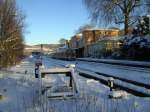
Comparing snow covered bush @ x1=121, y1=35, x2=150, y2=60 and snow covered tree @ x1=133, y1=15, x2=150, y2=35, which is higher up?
snow covered tree @ x1=133, y1=15, x2=150, y2=35

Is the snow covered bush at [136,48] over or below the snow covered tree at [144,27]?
below

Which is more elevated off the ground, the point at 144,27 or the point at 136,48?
the point at 144,27

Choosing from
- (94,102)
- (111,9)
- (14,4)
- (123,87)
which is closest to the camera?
(94,102)

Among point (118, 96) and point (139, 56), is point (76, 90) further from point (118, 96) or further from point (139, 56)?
point (139, 56)

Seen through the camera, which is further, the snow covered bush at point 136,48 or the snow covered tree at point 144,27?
the snow covered tree at point 144,27

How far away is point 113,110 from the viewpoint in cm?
904

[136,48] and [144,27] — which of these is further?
[144,27]

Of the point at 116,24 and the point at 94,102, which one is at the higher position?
the point at 116,24

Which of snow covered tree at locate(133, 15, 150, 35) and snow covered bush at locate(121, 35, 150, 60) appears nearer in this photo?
snow covered bush at locate(121, 35, 150, 60)

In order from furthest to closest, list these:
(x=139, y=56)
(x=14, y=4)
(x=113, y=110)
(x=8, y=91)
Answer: (x=139, y=56)
(x=14, y=4)
(x=8, y=91)
(x=113, y=110)

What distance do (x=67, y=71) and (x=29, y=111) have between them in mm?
2889

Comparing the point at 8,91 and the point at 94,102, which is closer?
the point at 94,102

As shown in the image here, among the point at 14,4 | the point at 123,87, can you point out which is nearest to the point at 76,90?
the point at 123,87

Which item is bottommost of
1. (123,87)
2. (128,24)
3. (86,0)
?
(123,87)
